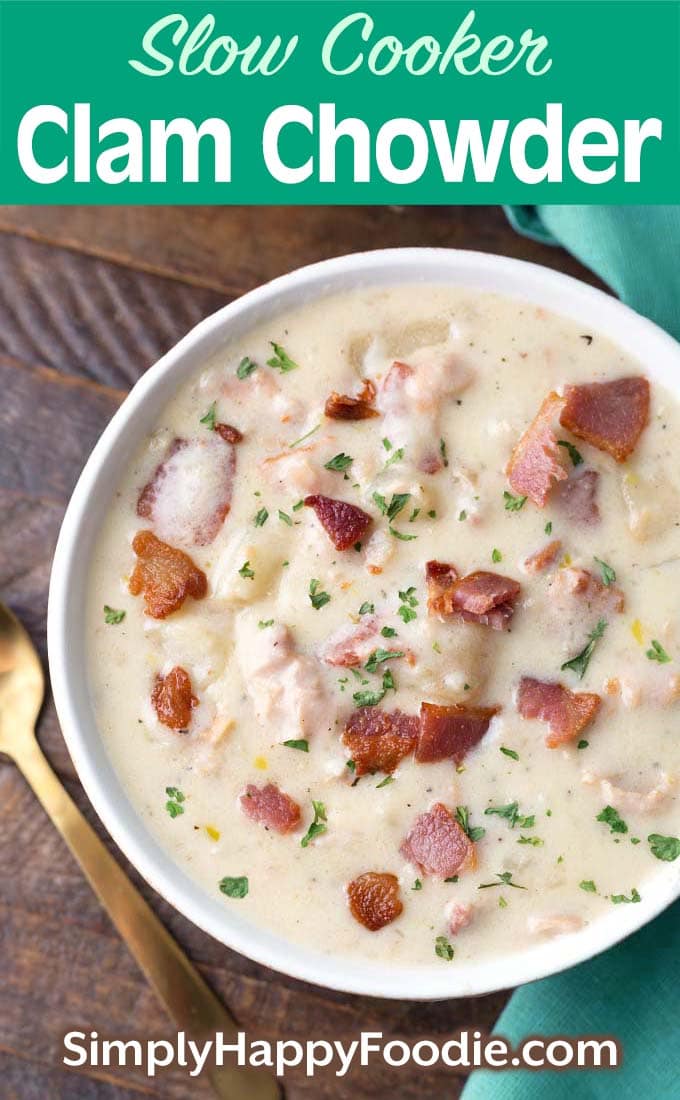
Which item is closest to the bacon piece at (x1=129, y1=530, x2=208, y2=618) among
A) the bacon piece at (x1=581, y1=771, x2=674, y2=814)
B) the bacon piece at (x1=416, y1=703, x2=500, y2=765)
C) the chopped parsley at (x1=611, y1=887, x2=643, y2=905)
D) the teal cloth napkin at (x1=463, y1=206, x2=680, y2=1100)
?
the bacon piece at (x1=416, y1=703, x2=500, y2=765)

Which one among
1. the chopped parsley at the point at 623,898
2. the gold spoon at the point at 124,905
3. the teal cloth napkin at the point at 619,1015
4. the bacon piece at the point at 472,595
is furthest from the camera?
the gold spoon at the point at 124,905

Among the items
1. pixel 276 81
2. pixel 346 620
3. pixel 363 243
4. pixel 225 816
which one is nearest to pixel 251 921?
pixel 225 816

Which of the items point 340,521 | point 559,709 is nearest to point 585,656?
point 559,709

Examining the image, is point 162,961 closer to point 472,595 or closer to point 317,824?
point 317,824

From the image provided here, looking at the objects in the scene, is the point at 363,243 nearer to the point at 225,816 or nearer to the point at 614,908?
the point at 225,816

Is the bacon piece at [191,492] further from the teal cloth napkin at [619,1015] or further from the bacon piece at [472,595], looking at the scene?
the teal cloth napkin at [619,1015]

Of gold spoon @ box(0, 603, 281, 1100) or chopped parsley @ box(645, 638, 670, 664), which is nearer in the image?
chopped parsley @ box(645, 638, 670, 664)

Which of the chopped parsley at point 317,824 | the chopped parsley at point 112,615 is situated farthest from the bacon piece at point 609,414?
the chopped parsley at point 112,615

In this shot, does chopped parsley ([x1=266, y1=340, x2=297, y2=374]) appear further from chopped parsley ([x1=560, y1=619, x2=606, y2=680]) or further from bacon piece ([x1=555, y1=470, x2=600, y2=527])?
chopped parsley ([x1=560, y1=619, x2=606, y2=680])
